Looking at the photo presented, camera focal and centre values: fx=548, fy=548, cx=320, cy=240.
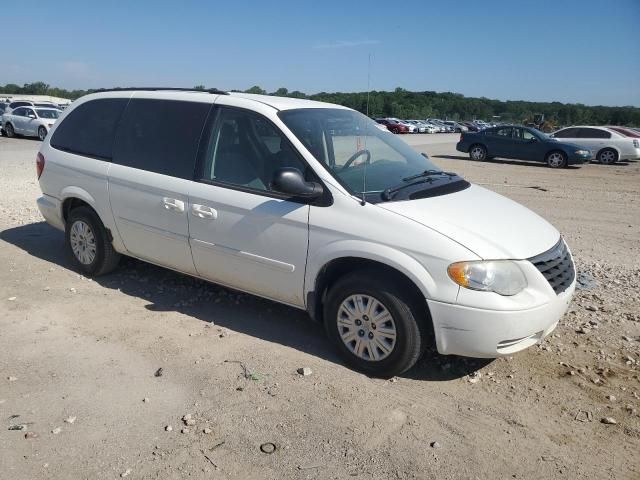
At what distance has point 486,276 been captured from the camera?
3.37 meters

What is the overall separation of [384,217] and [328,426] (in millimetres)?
1369

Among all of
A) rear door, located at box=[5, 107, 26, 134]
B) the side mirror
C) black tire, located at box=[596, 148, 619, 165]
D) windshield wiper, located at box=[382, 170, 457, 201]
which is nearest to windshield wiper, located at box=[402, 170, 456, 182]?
windshield wiper, located at box=[382, 170, 457, 201]

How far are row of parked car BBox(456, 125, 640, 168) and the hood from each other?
678 inches

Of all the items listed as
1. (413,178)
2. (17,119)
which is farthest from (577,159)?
(17,119)

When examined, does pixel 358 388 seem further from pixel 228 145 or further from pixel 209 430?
pixel 228 145

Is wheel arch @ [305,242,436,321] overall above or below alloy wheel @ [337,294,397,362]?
above

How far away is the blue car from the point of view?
19547 millimetres

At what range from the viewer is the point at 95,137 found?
17.7 feet

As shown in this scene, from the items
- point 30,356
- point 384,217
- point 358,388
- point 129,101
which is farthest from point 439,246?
point 129,101

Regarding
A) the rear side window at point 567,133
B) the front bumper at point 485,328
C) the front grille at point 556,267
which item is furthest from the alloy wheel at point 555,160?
the front bumper at point 485,328

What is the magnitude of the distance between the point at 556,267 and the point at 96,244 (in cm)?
417

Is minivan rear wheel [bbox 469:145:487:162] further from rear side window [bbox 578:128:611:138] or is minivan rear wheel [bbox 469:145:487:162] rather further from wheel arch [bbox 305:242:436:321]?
wheel arch [bbox 305:242:436:321]

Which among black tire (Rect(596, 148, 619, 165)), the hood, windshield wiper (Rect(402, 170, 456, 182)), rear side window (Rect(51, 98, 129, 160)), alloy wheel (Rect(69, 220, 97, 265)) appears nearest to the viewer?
the hood

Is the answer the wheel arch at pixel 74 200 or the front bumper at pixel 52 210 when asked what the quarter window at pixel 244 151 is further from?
the front bumper at pixel 52 210
